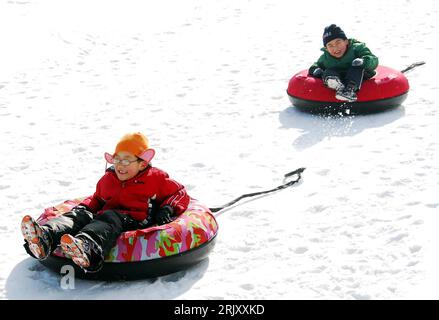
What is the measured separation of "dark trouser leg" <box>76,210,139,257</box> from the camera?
5.26 metres

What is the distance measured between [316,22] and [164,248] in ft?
34.4

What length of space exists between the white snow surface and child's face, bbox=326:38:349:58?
0.76 metres

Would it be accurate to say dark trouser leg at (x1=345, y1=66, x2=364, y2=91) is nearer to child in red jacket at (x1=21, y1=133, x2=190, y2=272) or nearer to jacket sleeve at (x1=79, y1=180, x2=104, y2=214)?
child in red jacket at (x1=21, y1=133, x2=190, y2=272)

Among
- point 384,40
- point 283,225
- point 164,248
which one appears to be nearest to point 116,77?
point 384,40

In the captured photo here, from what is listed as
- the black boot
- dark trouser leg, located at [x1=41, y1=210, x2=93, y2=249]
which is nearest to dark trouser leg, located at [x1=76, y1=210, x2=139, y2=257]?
dark trouser leg, located at [x1=41, y1=210, x2=93, y2=249]

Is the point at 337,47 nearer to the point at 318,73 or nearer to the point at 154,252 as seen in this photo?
the point at 318,73

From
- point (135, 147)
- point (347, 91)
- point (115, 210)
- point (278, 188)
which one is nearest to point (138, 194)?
point (115, 210)

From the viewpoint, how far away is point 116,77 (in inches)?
456

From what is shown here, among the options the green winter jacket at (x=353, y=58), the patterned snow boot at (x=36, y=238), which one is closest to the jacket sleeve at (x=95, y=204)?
the patterned snow boot at (x=36, y=238)

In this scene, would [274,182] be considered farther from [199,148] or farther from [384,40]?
[384,40]

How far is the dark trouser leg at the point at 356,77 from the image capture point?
29.7ft

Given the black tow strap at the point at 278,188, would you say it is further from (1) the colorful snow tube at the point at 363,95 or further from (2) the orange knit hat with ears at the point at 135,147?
(1) the colorful snow tube at the point at 363,95

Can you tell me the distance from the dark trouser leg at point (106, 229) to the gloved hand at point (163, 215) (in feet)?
0.73

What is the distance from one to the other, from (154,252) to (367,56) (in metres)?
4.66
